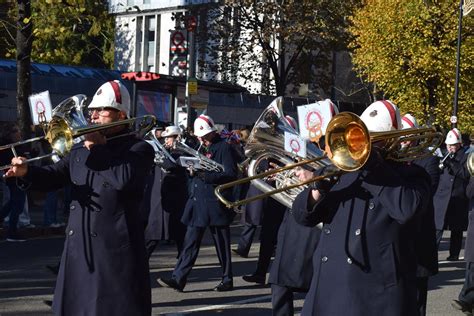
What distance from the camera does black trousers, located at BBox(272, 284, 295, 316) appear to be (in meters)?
7.61

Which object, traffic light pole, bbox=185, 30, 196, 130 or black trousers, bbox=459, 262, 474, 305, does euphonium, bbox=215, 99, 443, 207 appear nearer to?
black trousers, bbox=459, 262, 474, 305

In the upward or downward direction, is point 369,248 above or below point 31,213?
above

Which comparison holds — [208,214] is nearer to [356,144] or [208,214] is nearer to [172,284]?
[172,284]

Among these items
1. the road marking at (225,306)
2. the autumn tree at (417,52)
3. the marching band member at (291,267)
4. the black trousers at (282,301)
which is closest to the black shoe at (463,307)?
the road marking at (225,306)

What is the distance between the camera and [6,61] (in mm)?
24734

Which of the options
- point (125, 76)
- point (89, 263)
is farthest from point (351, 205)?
point (125, 76)

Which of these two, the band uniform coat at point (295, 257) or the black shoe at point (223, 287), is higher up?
the band uniform coat at point (295, 257)

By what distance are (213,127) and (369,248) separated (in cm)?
590

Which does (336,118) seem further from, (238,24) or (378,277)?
(238,24)

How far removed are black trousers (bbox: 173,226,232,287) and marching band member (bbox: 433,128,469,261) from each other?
4497mm

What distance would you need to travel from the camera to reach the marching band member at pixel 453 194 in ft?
46.2

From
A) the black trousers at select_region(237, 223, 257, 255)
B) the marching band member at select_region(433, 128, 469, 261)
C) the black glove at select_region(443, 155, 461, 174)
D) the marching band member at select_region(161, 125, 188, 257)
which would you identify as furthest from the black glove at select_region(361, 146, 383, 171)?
the black glove at select_region(443, 155, 461, 174)

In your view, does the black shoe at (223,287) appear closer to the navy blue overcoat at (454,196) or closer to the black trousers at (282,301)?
the black trousers at (282,301)

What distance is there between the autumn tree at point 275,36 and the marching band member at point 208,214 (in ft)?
70.6
